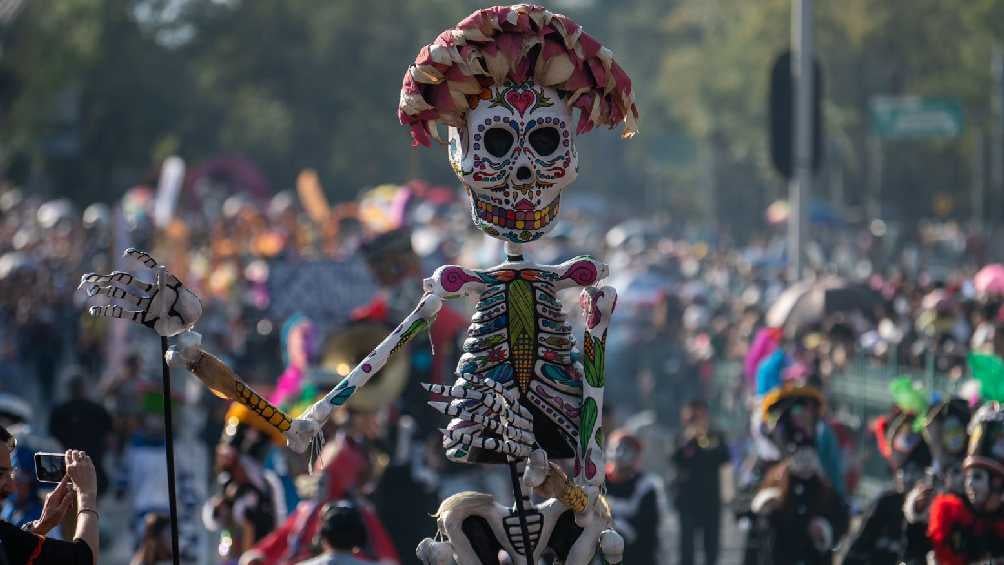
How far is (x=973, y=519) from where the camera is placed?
10.4 m

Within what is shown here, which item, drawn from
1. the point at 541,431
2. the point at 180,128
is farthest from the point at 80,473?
the point at 180,128

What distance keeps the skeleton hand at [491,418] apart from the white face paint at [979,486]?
2593 mm

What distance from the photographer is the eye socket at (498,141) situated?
9.00 m

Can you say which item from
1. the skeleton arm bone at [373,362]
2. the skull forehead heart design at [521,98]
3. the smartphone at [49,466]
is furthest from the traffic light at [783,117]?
the smartphone at [49,466]

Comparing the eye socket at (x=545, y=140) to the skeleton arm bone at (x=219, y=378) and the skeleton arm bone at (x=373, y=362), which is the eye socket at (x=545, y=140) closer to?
the skeleton arm bone at (x=373, y=362)

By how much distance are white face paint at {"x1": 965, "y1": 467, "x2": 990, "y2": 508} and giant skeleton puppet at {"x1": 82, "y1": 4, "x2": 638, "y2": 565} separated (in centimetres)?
214

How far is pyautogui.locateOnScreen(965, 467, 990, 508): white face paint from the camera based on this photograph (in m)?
10.4

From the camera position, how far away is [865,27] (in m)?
47.8

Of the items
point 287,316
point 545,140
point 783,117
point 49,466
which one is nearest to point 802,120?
point 783,117

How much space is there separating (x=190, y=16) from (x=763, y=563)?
6079 centimetres

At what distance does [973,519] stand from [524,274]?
2.65 m

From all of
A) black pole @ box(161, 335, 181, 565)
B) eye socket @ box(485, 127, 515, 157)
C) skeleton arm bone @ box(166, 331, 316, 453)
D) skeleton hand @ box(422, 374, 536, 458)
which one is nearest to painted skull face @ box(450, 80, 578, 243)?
eye socket @ box(485, 127, 515, 157)

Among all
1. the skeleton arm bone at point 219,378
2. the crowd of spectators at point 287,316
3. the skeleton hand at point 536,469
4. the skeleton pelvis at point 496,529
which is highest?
the skeleton arm bone at point 219,378

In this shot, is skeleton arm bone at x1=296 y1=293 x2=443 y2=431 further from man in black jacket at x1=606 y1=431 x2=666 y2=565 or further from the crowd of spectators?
man in black jacket at x1=606 y1=431 x2=666 y2=565
